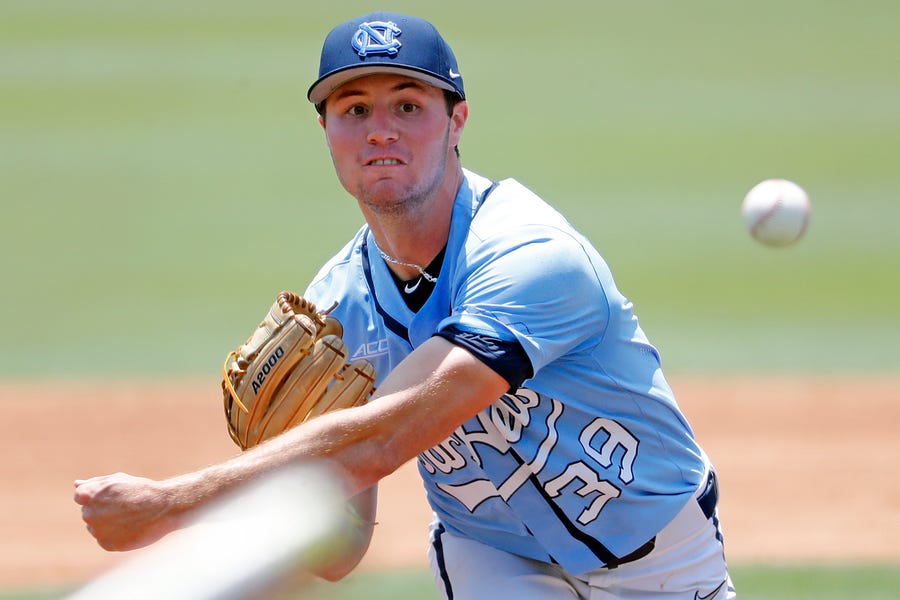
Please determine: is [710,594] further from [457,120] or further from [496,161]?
[496,161]

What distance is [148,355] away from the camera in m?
12.1

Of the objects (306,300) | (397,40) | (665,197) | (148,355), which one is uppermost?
(665,197)

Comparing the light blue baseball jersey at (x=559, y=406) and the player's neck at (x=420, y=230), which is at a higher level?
the player's neck at (x=420, y=230)

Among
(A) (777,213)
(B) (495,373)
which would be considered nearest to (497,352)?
(B) (495,373)

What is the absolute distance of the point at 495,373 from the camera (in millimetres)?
2684

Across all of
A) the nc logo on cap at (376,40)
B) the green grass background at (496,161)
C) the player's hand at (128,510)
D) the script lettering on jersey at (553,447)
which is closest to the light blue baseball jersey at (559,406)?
the script lettering on jersey at (553,447)

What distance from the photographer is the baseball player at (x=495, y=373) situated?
2.69 metres

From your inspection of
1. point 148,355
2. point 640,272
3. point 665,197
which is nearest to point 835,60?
point 665,197

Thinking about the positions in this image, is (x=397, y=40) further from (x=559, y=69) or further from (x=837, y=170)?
(x=559, y=69)

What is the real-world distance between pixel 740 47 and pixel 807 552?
583 inches

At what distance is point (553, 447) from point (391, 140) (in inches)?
35.3

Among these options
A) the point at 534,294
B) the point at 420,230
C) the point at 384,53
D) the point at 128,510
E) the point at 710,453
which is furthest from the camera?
the point at 710,453

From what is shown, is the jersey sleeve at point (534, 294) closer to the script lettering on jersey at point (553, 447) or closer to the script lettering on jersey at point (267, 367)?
the script lettering on jersey at point (553, 447)

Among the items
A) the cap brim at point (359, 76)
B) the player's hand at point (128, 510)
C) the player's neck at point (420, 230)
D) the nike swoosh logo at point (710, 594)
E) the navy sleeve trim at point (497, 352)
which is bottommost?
the nike swoosh logo at point (710, 594)
